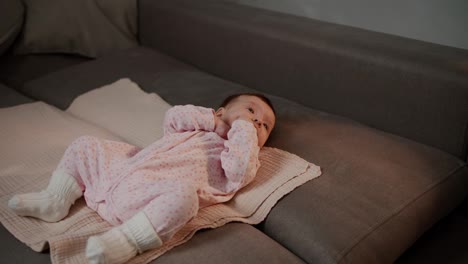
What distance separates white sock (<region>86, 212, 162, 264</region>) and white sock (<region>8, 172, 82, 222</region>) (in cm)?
20

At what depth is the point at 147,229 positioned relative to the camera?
3.30 feet

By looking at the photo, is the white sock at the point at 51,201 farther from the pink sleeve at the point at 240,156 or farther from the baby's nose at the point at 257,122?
the baby's nose at the point at 257,122

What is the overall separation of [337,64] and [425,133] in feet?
1.28

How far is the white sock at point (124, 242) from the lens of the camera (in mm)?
958

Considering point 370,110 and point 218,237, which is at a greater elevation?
point 370,110

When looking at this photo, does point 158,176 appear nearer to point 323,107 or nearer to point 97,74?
point 323,107

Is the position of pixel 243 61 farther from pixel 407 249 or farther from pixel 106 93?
pixel 407 249

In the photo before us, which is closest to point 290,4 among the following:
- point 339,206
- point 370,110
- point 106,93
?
point 370,110

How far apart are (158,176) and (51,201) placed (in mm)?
269

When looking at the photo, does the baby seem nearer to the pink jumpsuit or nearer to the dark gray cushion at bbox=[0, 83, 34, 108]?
the pink jumpsuit

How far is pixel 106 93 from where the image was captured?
1.86 metres

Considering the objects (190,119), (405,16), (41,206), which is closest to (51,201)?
(41,206)

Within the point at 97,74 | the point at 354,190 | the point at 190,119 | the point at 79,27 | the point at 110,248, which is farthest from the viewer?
the point at 79,27

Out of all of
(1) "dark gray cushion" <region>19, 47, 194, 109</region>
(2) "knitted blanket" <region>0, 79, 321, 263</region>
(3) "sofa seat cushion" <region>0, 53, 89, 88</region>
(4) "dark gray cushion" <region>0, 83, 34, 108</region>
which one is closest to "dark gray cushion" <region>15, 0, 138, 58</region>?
(3) "sofa seat cushion" <region>0, 53, 89, 88</region>
